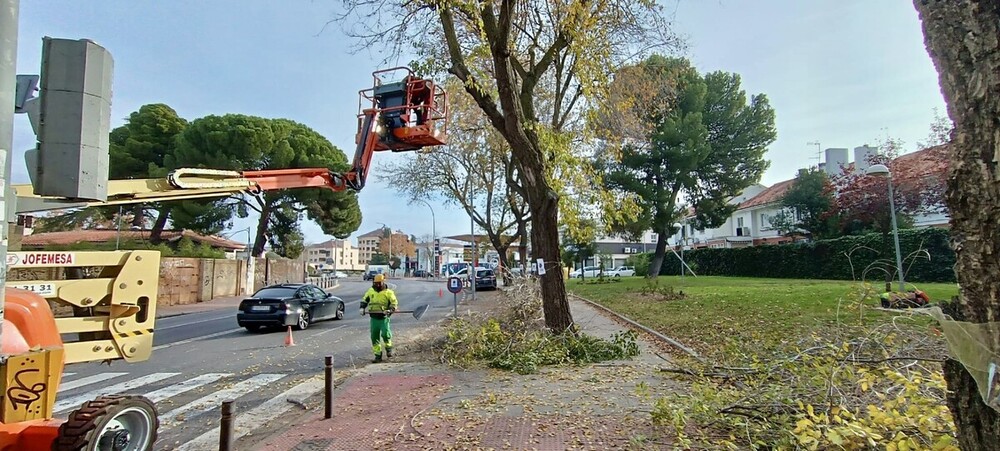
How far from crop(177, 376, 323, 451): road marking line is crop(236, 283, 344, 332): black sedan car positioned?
682 centimetres

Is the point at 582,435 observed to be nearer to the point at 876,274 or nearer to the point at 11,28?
the point at 11,28

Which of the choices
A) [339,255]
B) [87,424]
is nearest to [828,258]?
[87,424]

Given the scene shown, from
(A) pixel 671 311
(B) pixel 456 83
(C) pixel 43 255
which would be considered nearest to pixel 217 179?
(C) pixel 43 255

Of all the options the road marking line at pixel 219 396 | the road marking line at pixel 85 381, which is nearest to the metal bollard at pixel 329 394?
the road marking line at pixel 219 396

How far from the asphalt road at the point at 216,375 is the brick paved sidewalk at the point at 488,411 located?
81cm

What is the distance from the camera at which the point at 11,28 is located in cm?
220

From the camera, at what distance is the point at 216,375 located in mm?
9219

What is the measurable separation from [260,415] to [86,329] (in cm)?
264

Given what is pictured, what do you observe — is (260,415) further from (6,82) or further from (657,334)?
(657,334)

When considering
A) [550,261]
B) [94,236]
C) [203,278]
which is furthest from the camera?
[94,236]

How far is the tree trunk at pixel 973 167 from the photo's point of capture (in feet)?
7.14

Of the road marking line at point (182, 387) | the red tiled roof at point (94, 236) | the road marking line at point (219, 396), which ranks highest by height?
the red tiled roof at point (94, 236)

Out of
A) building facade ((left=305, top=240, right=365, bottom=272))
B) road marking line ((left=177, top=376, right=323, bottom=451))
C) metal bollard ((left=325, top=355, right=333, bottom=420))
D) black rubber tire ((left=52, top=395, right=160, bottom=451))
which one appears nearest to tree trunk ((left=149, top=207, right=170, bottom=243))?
road marking line ((left=177, top=376, right=323, bottom=451))

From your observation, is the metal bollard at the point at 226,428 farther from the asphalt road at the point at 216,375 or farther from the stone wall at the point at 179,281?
the stone wall at the point at 179,281
